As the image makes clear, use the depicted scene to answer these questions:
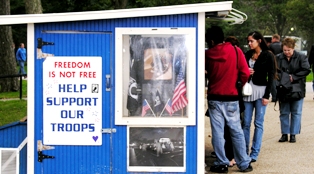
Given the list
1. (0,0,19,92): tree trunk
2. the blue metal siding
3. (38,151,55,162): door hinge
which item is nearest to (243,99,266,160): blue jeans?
the blue metal siding

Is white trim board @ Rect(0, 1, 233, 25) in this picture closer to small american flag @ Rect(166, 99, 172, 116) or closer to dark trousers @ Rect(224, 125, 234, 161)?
small american flag @ Rect(166, 99, 172, 116)

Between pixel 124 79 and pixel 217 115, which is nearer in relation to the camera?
pixel 124 79

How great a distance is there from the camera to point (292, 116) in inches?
388

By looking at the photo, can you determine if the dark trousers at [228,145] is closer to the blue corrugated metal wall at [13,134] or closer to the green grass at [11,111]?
the blue corrugated metal wall at [13,134]

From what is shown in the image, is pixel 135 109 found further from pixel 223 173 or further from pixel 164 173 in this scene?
pixel 223 173

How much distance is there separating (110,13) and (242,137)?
2.31 meters

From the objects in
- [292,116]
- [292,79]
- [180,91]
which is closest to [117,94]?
[180,91]

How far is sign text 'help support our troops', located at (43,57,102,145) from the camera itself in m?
6.73

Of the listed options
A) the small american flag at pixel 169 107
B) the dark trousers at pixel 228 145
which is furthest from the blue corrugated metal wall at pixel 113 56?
the dark trousers at pixel 228 145

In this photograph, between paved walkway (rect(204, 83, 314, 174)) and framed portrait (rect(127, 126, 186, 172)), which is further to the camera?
paved walkway (rect(204, 83, 314, 174))

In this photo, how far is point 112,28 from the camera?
6.71m

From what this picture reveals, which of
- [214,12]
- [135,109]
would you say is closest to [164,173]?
[135,109]

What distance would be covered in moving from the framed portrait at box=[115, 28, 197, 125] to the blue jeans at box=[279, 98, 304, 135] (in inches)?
138

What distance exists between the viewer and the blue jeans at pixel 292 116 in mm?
9773
